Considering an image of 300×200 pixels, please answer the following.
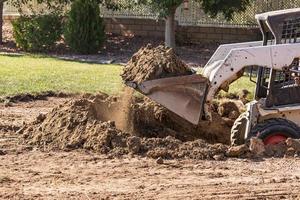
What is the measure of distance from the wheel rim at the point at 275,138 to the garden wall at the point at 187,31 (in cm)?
1398

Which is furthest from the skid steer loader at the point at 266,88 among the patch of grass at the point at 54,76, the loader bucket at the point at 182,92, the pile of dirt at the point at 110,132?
the patch of grass at the point at 54,76

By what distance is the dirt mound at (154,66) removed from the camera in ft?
32.0

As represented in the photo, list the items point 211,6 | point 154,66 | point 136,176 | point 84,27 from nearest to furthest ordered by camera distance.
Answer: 1. point 136,176
2. point 154,66
3. point 211,6
4. point 84,27

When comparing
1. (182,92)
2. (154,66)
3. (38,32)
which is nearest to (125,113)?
(154,66)

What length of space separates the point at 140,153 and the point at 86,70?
30.2ft

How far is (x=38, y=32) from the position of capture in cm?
2289

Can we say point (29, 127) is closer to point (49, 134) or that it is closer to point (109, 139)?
point (49, 134)

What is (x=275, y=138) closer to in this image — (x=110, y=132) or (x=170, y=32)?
(x=110, y=132)

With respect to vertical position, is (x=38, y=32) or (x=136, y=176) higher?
(x=136, y=176)

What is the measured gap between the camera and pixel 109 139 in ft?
30.3

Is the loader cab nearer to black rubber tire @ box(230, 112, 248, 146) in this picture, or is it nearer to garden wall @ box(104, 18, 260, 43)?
black rubber tire @ box(230, 112, 248, 146)

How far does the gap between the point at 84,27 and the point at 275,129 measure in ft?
45.8

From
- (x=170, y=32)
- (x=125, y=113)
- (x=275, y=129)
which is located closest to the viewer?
(x=275, y=129)

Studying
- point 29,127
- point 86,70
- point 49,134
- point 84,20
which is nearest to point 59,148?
point 49,134
